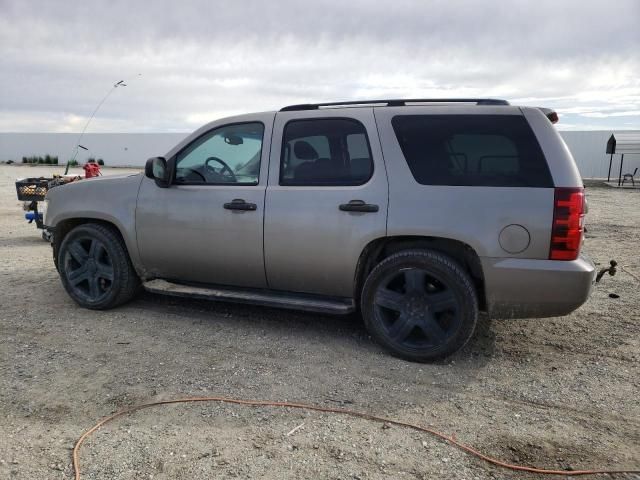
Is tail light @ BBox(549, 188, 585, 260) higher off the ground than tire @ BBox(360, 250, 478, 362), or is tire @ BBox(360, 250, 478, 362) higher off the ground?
tail light @ BBox(549, 188, 585, 260)

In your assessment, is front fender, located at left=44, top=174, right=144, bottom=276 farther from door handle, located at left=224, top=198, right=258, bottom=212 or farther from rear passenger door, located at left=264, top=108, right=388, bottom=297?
rear passenger door, located at left=264, top=108, right=388, bottom=297

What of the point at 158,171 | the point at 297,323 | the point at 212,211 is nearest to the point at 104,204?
the point at 158,171

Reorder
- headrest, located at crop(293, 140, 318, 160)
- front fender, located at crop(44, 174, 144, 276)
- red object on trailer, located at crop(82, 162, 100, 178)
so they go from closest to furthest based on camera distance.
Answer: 1. headrest, located at crop(293, 140, 318, 160)
2. front fender, located at crop(44, 174, 144, 276)
3. red object on trailer, located at crop(82, 162, 100, 178)

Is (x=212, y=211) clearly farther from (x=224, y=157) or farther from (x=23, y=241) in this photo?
(x=23, y=241)

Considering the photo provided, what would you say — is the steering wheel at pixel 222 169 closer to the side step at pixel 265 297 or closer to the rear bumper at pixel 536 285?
the side step at pixel 265 297

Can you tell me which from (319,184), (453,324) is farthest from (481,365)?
(319,184)

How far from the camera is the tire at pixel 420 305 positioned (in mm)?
3576

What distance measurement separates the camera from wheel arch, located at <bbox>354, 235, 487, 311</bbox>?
3648 millimetres

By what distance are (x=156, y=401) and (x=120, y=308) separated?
2.02m

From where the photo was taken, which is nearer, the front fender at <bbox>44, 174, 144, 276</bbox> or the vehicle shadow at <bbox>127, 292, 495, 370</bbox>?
the vehicle shadow at <bbox>127, 292, 495, 370</bbox>

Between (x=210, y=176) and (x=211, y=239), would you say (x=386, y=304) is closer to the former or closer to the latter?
(x=211, y=239)

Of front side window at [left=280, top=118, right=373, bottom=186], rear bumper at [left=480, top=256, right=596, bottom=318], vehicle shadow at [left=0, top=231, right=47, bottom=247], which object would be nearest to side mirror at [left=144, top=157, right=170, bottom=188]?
front side window at [left=280, top=118, right=373, bottom=186]

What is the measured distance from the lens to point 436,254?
3.64 meters

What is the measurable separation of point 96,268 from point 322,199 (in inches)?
96.4
